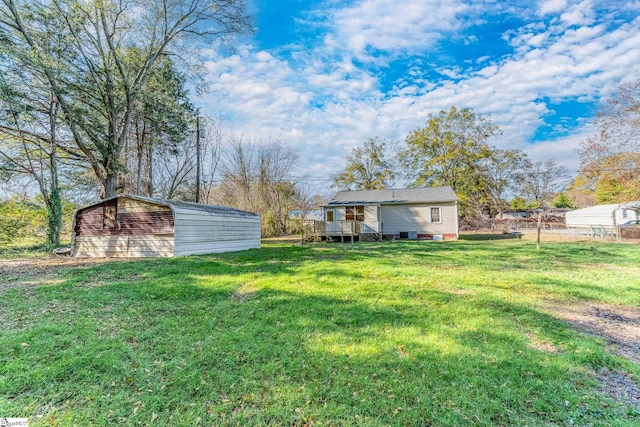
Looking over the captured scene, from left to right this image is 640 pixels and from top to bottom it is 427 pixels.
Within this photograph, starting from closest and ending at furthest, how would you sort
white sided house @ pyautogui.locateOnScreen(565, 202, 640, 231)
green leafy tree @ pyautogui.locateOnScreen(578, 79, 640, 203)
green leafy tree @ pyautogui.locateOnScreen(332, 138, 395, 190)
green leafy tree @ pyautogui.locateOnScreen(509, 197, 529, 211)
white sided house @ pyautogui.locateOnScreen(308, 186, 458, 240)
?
green leafy tree @ pyautogui.locateOnScreen(578, 79, 640, 203) < white sided house @ pyautogui.locateOnScreen(308, 186, 458, 240) < white sided house @ pyautogui.locateOnScreen(565, 202, 640, 231) < green leafy tree @ pyautogui.locateOnScreen(332, 138, 395, 190) < green leafy tree @ pyautogui.locateOnScreen(509, 197, 529, 211)

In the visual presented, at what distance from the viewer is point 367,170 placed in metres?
28.7

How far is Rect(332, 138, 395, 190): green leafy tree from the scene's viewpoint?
1113 inches

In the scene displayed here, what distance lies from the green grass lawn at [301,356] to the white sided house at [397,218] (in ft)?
42.6

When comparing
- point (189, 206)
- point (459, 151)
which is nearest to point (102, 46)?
point (189, 206)

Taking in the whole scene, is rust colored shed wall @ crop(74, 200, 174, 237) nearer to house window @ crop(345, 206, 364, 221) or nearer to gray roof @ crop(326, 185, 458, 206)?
gray roof @ crop(326, 185, 458, 206)

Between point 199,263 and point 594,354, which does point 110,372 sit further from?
point 199,263

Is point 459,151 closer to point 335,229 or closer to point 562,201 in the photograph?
point 335,229

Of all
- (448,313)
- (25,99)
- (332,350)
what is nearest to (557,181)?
(448,313)

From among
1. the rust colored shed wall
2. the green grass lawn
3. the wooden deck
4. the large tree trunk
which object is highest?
the large tree trunk

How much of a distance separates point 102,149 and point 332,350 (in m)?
13.4

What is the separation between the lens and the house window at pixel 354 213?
62.4ft

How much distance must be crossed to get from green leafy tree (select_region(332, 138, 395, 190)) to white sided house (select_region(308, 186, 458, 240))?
839 centimetres

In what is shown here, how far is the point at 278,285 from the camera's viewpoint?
18.4 feet

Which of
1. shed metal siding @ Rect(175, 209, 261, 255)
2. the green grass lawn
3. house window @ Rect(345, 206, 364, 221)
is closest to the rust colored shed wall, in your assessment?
shed metal siding @ Rect(175, 209, 261, 255)
